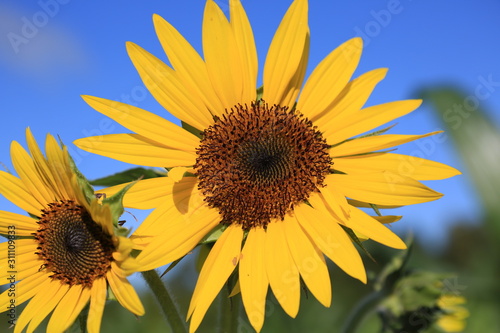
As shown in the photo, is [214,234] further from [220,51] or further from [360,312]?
[360,312]

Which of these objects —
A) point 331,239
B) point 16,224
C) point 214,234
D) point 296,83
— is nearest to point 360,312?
point 331,239

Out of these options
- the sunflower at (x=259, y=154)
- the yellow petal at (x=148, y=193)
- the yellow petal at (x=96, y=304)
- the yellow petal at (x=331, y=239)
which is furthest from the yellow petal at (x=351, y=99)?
the yellow petal at (x=96, y=304)

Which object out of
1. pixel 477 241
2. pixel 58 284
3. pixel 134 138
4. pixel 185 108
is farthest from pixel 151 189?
pixel 477 241

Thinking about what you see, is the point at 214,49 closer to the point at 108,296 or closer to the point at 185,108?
the point at 185,108

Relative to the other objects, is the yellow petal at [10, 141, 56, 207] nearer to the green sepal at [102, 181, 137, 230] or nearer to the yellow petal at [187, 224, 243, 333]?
the green sepal at [102, 181, 137, 230]

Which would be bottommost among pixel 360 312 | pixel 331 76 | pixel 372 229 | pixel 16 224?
pixel 360 312

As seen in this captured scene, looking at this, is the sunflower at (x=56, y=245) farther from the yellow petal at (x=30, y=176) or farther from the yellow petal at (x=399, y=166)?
the yellow petal at (x=399, y=166)

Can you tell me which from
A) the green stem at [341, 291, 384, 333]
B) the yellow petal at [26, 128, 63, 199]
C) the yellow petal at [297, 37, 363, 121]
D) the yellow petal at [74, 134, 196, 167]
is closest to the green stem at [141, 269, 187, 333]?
the yellow petal at [74, 134, 196, 167]
